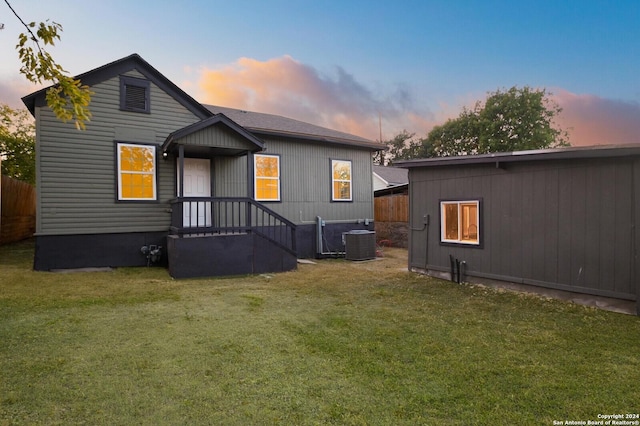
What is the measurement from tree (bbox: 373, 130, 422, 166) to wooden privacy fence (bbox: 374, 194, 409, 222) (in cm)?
2546

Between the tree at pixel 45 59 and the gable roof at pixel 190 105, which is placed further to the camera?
the gable roof at pixel 190 105

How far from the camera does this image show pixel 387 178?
22.4 m

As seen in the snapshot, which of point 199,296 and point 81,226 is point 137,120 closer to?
point 81,226

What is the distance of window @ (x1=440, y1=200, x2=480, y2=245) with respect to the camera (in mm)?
6754

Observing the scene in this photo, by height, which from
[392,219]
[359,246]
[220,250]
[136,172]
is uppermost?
[136,172]

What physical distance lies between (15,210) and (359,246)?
39.2 feet

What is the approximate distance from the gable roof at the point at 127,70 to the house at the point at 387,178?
1377cm

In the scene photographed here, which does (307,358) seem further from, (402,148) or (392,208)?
(402,148)

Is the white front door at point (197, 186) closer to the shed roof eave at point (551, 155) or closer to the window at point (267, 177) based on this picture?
the window at point (267, 177)

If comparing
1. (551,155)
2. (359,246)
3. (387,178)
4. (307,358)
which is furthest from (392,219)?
(307,358)

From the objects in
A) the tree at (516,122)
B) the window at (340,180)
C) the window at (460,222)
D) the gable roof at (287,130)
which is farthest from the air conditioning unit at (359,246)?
the tree at (516,122)

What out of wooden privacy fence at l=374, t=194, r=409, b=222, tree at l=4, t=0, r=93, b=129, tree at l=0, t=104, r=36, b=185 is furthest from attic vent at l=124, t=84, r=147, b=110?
tree at l=0, t=104, r=36, b=185

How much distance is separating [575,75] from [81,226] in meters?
18.2

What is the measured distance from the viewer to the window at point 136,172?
8.26m
